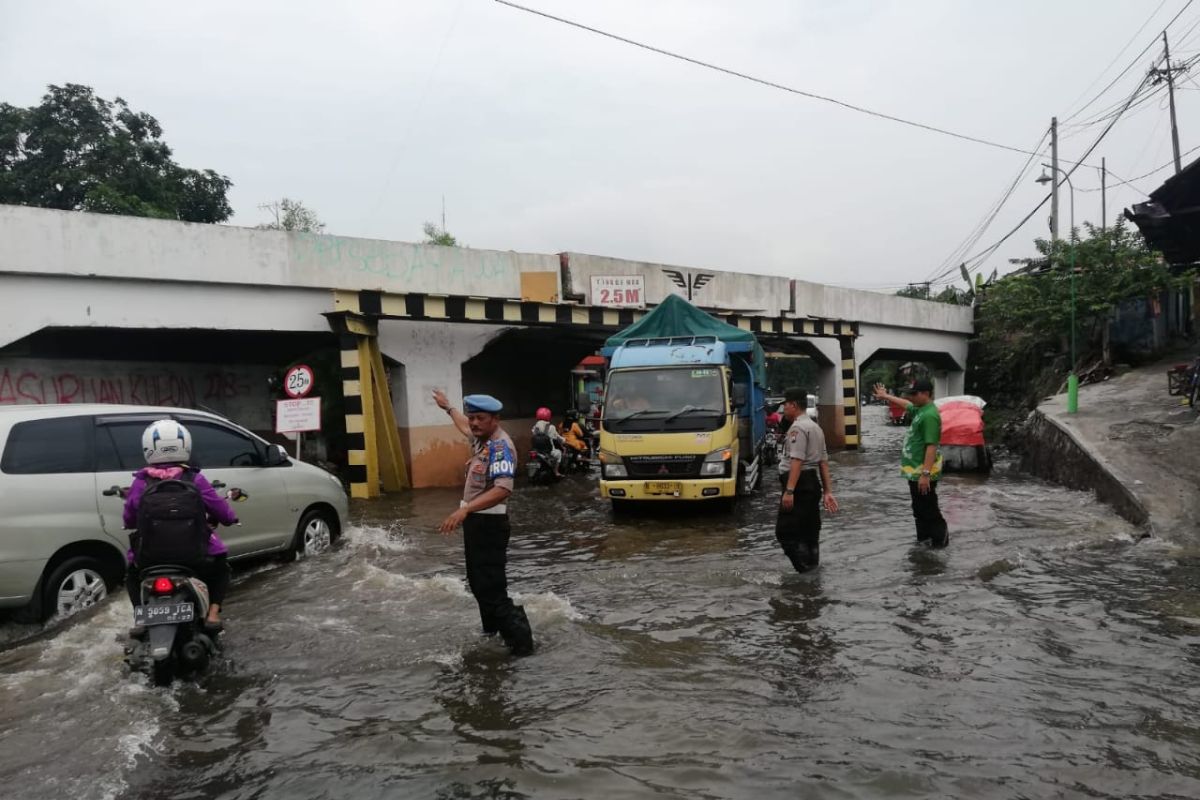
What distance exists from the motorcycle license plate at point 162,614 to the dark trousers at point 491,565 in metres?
1.64

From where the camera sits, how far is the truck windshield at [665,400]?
10.7 m

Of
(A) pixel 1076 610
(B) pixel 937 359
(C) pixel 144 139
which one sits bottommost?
(A) pixel 1076 610

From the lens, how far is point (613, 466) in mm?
10734

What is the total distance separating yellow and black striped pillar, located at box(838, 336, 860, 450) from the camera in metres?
22.7

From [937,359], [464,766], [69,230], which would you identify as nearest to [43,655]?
[464,766]

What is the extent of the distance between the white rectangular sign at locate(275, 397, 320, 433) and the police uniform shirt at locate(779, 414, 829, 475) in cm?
710

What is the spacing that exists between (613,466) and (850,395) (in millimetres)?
13972

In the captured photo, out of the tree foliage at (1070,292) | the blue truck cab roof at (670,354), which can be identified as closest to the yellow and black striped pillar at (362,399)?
the blue truck cab roof at (670,354)

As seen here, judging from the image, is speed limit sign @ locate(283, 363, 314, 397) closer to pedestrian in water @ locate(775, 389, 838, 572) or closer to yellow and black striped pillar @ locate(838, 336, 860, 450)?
pedestrian in water @ locate(775, 389, 838, 572)

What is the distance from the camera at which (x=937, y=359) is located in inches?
1147

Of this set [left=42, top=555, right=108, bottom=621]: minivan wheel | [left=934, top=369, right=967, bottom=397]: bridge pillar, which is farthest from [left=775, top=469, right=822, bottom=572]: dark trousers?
[left=934, top=369, right=967, bottom=397]: bridge pillar

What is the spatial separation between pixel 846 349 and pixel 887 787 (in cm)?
2035

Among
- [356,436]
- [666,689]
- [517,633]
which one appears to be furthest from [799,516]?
[356,436]

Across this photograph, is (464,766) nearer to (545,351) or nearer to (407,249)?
(407,249)
